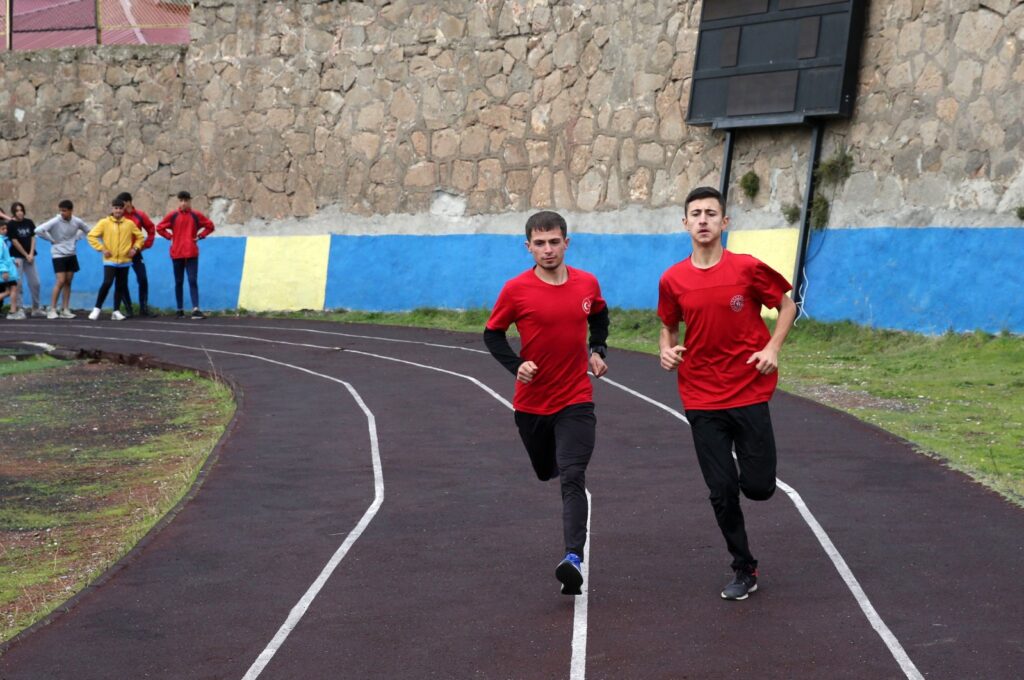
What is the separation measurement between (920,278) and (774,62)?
3328 mm

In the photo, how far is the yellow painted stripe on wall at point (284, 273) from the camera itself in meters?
23.3

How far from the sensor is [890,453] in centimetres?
1021

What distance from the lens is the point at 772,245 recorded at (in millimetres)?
18125

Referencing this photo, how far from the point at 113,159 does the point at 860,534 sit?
20723 millimetres

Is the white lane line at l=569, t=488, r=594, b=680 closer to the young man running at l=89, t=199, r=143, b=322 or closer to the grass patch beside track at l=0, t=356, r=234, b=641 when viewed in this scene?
the grass patch beside track at l=0, t=356, r=234, b=641

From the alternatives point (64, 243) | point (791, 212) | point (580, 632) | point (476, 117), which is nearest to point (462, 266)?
point (476, 117)

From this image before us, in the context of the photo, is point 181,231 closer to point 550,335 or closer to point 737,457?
point 550,335

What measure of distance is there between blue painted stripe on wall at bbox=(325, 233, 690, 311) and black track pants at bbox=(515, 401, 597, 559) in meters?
11.9

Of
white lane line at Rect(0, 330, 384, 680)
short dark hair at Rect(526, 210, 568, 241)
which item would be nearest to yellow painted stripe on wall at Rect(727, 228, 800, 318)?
white lane line at Rect(0, 330, 384, 680)

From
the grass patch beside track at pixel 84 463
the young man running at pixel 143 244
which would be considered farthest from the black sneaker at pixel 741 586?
the young man running at pixel 143 244

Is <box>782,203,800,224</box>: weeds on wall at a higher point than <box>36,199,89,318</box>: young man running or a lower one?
higher

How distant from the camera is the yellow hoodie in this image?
73.4 ft

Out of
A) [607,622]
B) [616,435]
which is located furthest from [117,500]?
[607,622]

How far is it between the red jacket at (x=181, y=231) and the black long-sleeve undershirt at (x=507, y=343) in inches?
637
